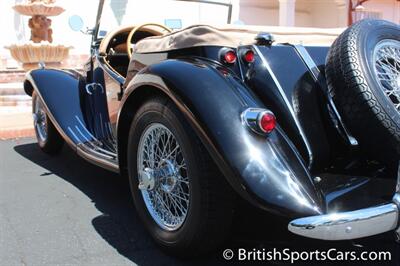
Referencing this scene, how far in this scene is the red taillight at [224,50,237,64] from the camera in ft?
7.75

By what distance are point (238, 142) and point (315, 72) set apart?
71 centimetres

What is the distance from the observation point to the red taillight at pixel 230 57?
93.0 inches

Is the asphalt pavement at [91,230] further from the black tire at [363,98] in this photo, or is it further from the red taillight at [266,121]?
the black tire at [363,98]

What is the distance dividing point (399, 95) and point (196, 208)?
3.74ft

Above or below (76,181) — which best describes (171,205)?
above

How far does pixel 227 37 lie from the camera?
8.02 feet

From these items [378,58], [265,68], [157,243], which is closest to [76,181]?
[157,243]

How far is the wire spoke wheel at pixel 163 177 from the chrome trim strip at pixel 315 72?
80 centimetres

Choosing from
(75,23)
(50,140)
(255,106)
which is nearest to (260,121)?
(255,106)

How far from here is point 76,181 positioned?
391 centimetres

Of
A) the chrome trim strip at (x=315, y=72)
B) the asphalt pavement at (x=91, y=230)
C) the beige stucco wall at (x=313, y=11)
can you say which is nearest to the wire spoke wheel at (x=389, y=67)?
the chrome trim strip at (x=315, y=72)

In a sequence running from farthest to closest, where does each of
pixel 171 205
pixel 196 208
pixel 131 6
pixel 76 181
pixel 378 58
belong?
1. pixel 131 6
2. pixel 76 181
3. pixel 171 205
4. pixel 378 58
5. pixel 196 208

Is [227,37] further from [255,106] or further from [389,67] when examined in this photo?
[389,67]

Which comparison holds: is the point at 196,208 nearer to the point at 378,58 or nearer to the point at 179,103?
the point at 179,103
